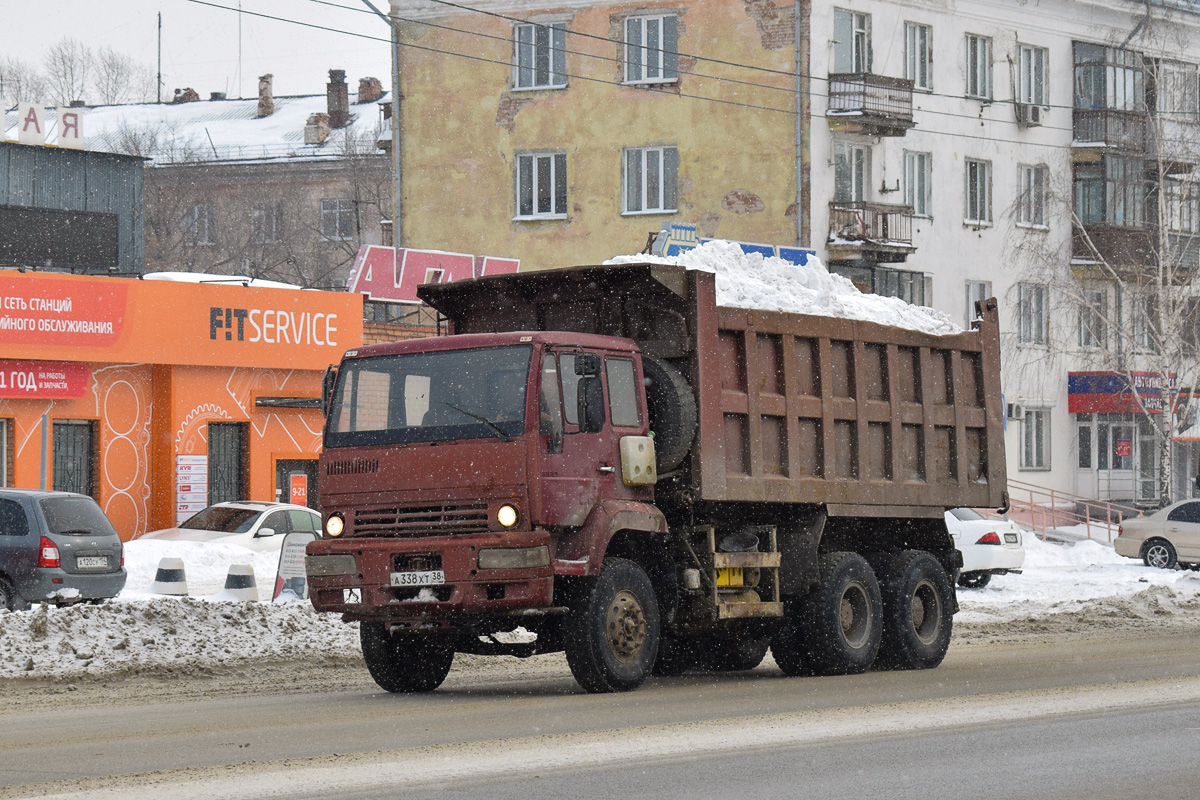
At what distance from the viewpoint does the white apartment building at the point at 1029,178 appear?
143 ft

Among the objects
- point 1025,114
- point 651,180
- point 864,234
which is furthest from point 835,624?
point 1025,114

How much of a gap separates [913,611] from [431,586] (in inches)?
207

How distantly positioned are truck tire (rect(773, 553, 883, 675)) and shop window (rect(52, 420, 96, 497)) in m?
18.7

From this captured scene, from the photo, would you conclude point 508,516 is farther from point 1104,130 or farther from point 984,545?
point 1104,130

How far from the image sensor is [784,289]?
15375 mm

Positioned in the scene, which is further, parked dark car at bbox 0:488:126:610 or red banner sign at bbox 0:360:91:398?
red banner sign at bbox 0:360:91:398

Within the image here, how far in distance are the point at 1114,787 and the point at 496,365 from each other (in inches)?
223

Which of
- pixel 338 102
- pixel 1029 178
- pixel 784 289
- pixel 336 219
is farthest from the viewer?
pixel 338 102

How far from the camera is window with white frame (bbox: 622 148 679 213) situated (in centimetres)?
4381

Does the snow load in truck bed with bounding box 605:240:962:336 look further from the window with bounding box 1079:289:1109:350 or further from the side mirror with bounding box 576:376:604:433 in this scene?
the window with bounding box 1079:289:1109:350

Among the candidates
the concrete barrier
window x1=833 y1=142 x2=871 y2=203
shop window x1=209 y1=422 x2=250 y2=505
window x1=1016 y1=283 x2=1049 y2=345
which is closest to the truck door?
the concrete barrier

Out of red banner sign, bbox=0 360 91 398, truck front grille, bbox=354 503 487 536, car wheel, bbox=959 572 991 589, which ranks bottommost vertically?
car wheel, bbox=959 572 991 589

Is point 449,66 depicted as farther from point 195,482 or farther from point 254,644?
point 254,644

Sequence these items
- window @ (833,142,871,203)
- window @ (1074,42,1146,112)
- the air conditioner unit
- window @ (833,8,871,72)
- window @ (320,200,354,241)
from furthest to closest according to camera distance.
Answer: window @ (320,200,354,241), window @ (1074,42,1146,112), the air conditioner unit, window @ (833,142,871,203), window @ (833,8,871,72)
